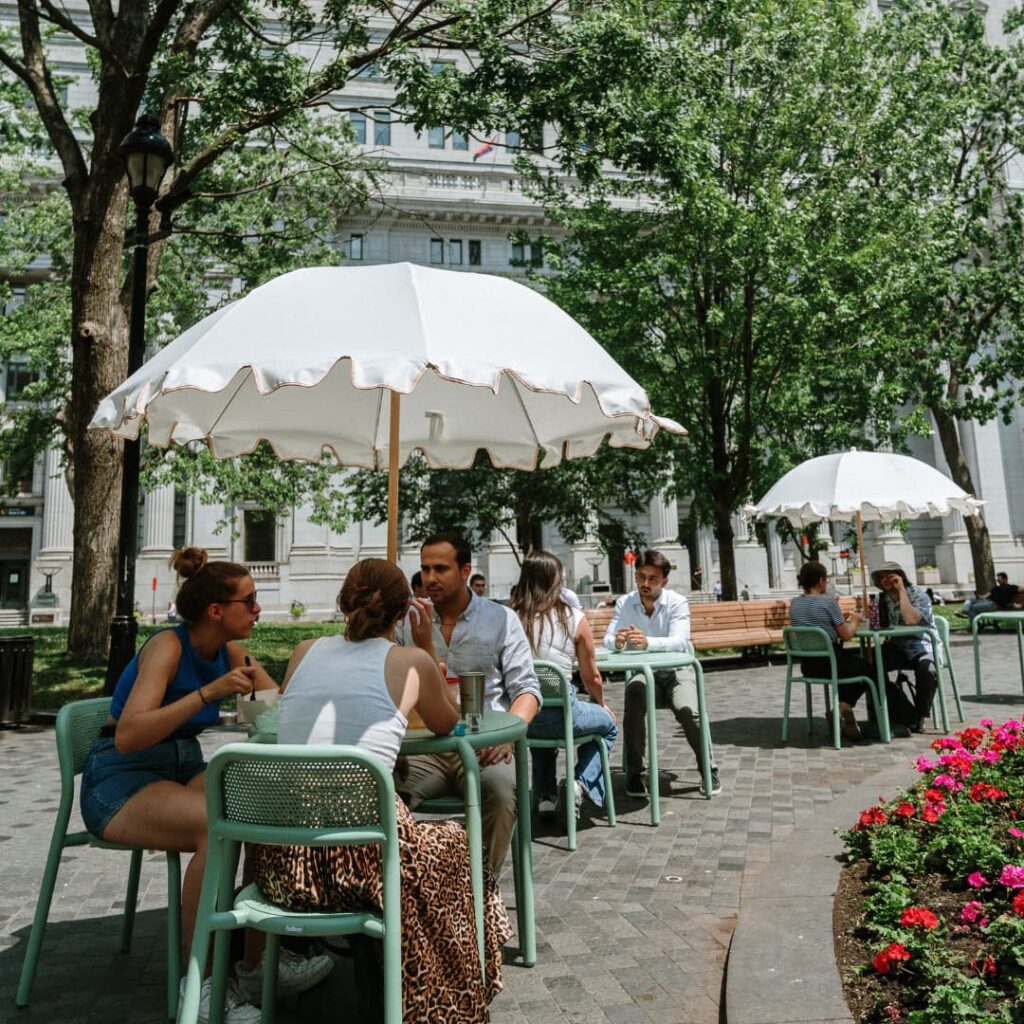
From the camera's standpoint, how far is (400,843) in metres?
2.79

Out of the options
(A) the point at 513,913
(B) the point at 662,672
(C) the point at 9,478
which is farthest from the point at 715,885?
(C) the point at 9,478

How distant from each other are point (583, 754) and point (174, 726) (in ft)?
10.6

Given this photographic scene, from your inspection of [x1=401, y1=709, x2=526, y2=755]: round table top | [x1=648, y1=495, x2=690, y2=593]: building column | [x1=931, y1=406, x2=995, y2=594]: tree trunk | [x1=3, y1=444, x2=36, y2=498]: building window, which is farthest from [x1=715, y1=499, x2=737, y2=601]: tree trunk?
[x1=648, y1=495, x2=690, y2=593]: building column

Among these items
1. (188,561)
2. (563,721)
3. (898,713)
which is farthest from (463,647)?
(898,713)

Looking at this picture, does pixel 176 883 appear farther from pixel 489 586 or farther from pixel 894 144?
pixel 489 586

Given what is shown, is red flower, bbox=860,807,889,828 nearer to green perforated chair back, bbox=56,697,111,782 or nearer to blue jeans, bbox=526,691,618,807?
blue jeans, bbox=526,691,618,807

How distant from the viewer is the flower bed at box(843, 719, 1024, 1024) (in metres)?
2.82

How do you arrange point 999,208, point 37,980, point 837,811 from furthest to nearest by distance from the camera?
point 999,208, point 837,811, point 37,980

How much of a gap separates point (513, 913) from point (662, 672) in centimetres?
280

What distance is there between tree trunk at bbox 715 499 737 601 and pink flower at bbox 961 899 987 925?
14157mm

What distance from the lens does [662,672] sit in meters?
6.78

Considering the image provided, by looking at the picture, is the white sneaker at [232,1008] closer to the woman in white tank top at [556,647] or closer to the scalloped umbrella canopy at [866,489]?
the woman in white tank top at [556,647]

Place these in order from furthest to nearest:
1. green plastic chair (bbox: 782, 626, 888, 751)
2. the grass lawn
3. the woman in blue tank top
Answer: the grass lawn
green plastic chair (bbox: 782, 626, 888, 751)
the woman in blue tank top

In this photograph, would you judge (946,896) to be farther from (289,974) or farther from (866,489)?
(866,489)
